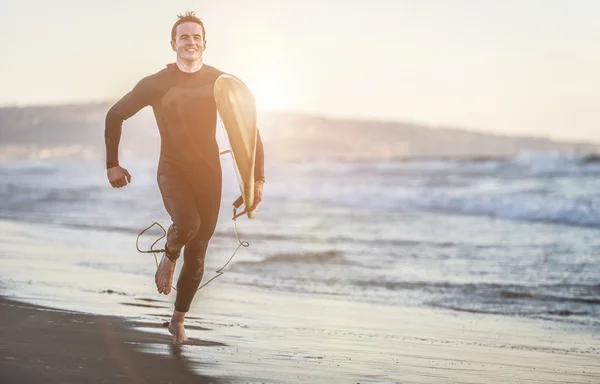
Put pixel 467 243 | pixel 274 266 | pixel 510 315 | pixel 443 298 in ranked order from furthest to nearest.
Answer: pixel 467 243 < pixel 274 266 < pixel 443 298 < pixel 510 315

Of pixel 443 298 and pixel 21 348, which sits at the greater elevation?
pixel 21 348

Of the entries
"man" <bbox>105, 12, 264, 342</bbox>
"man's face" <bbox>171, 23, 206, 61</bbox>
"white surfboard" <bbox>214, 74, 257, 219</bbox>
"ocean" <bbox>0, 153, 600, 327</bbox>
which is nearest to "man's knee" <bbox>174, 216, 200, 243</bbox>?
"man" <bbox>105, 12, 264, 342</bbox>

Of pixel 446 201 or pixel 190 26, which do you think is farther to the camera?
pixel 446 201

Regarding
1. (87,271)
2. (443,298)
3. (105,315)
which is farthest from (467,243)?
(105,315)

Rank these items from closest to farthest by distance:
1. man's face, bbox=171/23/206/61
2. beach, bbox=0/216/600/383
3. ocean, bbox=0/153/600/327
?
beach, bbox=0/216/600/383
man's face, bbox=171/23/206/61
ocean, bbox=0/153/600/327

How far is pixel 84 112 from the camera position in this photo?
63875 mm


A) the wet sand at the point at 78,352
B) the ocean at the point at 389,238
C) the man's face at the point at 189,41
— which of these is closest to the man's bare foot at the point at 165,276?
the wet sand at the point at 78,352

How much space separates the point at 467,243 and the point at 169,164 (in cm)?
1035

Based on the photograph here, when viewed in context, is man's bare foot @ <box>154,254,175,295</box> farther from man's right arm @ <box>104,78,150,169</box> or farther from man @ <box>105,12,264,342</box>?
man's right arm @ <box>104,78,150,169</box>

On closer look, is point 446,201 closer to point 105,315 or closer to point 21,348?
point 105,315

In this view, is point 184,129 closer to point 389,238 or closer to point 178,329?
point 178,329

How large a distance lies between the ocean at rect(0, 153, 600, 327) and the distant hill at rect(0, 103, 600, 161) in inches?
648

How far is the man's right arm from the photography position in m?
5.67

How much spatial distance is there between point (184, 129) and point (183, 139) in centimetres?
6
